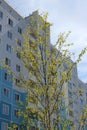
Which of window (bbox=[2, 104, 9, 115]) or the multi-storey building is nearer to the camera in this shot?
window (bbox=[2, 104, 9, 115])

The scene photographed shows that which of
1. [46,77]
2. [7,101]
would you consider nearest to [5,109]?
[7,101]

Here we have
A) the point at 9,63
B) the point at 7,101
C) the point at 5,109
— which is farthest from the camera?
the point at 9,63

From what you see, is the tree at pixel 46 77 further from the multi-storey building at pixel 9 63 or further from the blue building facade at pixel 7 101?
the blue building facade at pixel 7 101

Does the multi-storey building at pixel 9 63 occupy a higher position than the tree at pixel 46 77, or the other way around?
the multi-storey building at pixel 9 63

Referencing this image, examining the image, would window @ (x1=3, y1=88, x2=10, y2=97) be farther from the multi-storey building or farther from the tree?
the tree

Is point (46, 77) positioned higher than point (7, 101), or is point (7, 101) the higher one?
point (7, 101)

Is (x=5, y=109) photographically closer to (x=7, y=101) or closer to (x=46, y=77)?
(x=7, y=101)

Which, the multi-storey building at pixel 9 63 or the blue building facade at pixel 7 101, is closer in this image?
the blue building facade at pixel 7 101

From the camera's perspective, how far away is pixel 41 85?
53.4 ft

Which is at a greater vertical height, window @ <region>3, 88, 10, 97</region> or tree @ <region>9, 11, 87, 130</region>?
window @ <region>3, 88, 10, 97</region>

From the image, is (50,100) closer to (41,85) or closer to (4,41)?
(41,85)

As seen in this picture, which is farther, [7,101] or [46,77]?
[7,101]

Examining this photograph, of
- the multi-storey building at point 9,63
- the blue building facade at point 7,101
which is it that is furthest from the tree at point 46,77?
the blue building facade at point 7,101

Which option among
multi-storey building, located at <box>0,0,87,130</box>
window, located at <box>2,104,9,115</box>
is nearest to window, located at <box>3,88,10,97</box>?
multi-storey building, located at <box>0,0,87,130</box>
